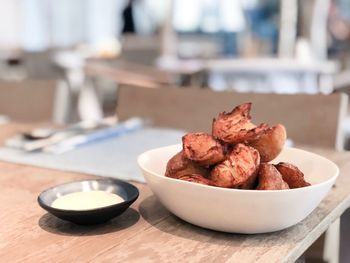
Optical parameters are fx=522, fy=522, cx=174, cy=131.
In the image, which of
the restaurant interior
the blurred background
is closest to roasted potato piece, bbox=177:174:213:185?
the restaurant interior

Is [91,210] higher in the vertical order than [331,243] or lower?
higher

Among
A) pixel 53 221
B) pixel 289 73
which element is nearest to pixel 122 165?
pixel 53 221

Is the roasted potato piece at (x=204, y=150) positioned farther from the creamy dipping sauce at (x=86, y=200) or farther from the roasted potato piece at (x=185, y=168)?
the creamy dipping sauce at (x=86, y=200)

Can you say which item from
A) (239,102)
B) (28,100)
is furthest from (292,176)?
(28,100)

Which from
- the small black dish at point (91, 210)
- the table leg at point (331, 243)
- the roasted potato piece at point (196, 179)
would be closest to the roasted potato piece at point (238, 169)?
the roasted potato piece at point (196, 179)

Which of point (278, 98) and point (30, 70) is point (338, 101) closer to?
point (278, 98)

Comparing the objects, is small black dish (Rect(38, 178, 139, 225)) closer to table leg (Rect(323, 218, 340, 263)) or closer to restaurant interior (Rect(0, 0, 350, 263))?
restaurant interior (Rect(0, 0, 350, 263))

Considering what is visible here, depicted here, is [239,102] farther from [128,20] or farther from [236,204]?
[128,20]
